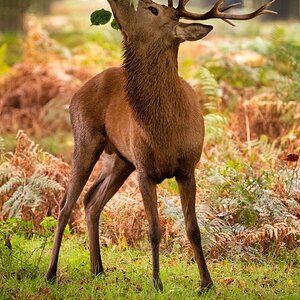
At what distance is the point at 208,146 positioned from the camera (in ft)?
33.3

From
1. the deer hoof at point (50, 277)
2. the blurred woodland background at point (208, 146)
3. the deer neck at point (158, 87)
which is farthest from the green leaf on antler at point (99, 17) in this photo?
the deer hoof at point (50, 277)

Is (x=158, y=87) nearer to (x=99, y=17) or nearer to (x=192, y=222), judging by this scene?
(x=99, y=17)

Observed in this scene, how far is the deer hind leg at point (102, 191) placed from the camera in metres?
7.43

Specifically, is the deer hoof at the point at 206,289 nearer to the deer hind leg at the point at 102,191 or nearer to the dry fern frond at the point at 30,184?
the deer hind leg at the point at 102,191

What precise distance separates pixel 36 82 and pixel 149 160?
8.42 m

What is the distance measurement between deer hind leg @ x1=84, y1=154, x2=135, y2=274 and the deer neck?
110 centimetres

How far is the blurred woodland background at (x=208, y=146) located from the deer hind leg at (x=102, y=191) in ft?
1.91

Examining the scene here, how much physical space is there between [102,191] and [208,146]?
9.29ft

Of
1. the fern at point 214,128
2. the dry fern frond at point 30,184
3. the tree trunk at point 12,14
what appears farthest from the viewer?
the tree trunk at point 12,14

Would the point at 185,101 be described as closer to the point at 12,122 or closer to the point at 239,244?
the point at 239,244

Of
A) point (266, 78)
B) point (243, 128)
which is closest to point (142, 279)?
point (243, 128)

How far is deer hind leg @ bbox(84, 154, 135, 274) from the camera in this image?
292 inches

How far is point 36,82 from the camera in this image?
14555mm

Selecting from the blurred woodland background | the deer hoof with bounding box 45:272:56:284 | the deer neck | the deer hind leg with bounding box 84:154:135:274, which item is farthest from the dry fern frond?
the deer neck
